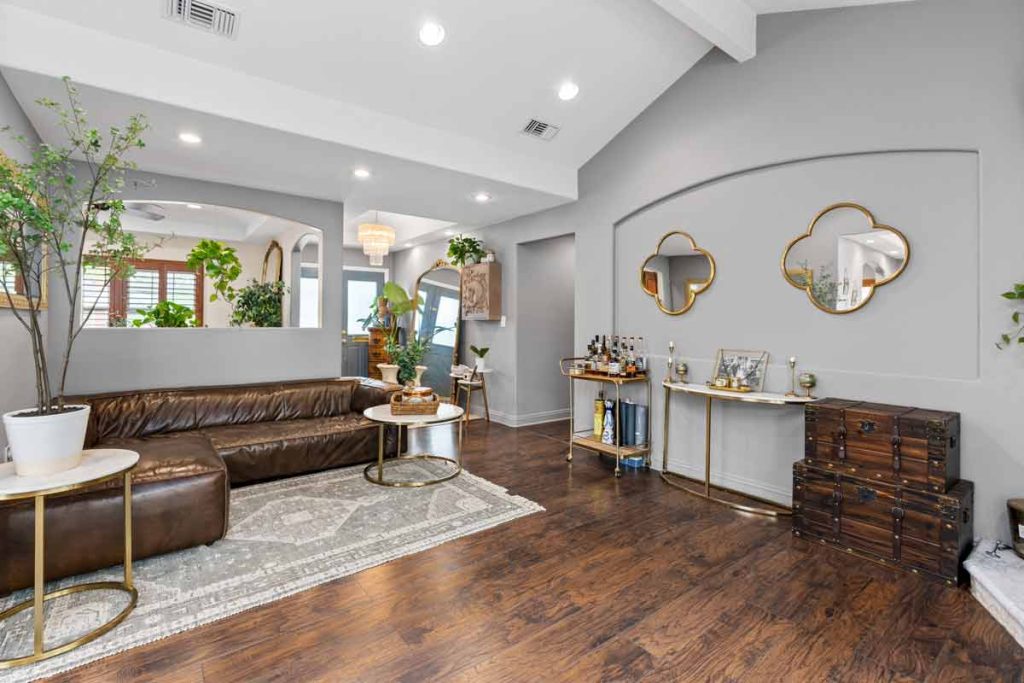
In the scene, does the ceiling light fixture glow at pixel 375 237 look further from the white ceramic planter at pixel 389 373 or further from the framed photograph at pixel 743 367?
the framed photograph at pixel 743 367

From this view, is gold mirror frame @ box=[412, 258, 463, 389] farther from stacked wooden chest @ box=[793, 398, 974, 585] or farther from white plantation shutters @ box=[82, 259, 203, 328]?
stacked wooden chest @ box=[793, 398, 974, 585]

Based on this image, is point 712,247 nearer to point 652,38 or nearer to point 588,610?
point 652,38

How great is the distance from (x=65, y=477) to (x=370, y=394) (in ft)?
9.40

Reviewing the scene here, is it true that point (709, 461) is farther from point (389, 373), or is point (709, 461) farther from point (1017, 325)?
point (389, 373)

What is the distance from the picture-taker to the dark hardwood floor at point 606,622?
1.85 meters

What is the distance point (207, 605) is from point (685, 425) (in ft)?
11.6

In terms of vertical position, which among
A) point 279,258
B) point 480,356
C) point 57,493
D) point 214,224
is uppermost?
point 214,224

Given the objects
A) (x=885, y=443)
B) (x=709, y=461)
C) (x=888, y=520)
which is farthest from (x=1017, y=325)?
(x=709, y=461)

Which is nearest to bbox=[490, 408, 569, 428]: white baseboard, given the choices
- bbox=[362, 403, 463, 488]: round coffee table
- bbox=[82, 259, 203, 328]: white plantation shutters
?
bbox=[362, 403, 463, 488]: round coffee table

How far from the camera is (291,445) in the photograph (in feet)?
12.9

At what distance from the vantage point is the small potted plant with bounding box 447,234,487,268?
641cm

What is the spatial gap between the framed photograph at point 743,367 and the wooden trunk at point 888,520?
31.2 inches

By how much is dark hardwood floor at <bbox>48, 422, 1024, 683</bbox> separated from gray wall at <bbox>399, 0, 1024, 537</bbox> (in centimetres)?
103

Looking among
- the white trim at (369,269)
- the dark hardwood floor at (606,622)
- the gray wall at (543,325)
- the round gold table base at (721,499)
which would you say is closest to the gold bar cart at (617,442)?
the round gold table base at (721,499)
